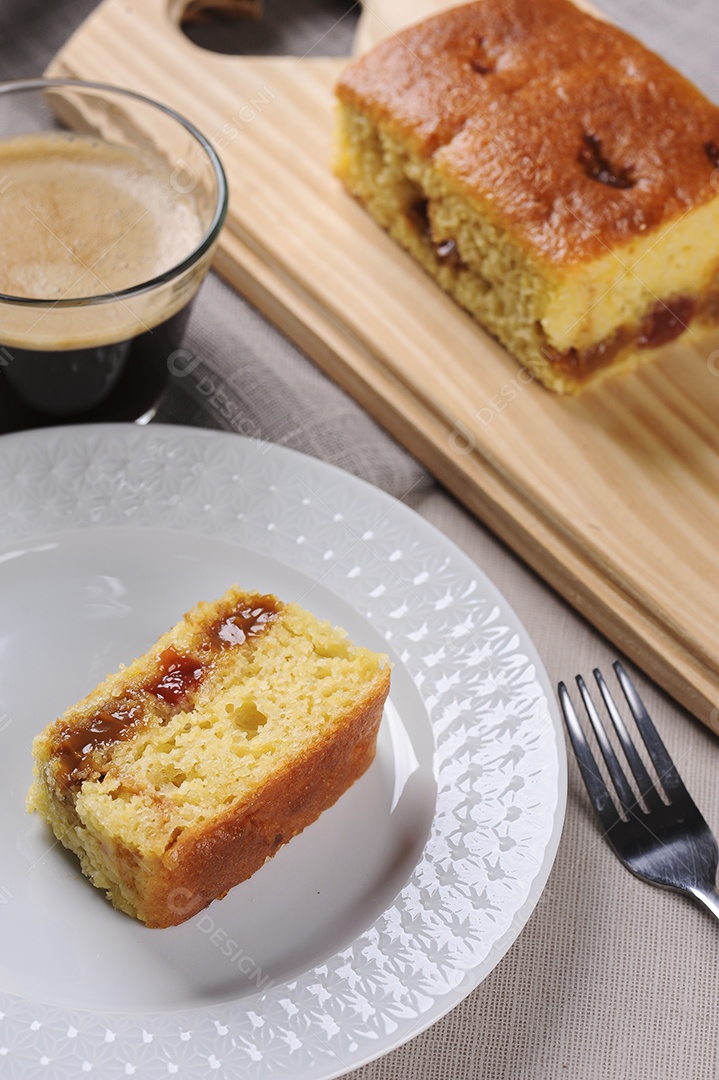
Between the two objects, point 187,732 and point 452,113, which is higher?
point 452,113

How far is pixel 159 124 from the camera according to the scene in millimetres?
2850

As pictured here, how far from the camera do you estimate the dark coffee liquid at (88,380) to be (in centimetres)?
255

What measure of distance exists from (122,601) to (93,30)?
7.23 feet

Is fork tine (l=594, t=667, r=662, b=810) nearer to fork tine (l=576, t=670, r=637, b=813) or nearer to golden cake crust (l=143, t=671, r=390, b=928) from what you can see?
fork tine (l=576, t=670, r=637, b=813)

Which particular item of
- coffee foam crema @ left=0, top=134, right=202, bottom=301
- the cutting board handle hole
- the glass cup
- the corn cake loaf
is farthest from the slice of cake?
the cutting board handle hole

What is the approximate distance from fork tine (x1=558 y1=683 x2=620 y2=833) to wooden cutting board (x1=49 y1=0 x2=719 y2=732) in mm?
314

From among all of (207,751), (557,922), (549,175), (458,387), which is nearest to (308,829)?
(207,751)

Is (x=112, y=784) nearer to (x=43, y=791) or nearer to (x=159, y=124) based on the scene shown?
(x=43, y=791)

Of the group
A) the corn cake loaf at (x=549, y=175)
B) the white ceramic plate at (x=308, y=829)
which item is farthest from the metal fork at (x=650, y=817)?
the corn cake loaf at (x=549, y=175)

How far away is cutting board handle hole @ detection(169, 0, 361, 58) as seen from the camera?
397 cm

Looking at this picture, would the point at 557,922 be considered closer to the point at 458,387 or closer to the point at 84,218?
the point at 458,387

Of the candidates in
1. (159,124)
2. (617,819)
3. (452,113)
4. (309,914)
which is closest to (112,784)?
(309,914)

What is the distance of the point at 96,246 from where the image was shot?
2641 millimetres

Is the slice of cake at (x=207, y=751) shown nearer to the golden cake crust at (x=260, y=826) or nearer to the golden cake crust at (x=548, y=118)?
the golden cake crust at (x=260, y=826)
